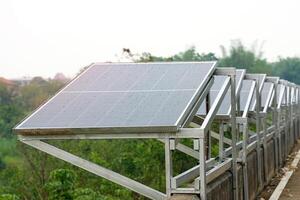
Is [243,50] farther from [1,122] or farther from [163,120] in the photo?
[163,120]

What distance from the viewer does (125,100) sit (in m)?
6.82

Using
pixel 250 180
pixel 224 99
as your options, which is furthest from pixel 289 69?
pixel 250 180

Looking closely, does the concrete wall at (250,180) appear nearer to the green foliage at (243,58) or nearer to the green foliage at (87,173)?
the green foliage at (87,173)

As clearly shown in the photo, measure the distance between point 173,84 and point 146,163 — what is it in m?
11.1

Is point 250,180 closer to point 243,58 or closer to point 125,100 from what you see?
point 125,100

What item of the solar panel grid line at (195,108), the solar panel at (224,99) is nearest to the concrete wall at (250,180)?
the solar panel grid line at (195,108)

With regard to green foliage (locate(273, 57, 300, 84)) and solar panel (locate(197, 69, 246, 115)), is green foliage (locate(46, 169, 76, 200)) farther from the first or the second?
green foliage (locate(273, 57, 300, 84))

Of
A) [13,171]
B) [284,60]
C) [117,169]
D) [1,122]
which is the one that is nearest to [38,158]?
[13,171]

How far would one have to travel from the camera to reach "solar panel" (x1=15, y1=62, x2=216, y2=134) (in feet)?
20.3

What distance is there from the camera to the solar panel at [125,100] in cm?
619

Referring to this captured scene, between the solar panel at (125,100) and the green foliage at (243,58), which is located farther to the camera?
the green foliage at (243,58)

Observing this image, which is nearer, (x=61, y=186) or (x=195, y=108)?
(x=195, y=108)

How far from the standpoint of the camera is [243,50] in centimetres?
8731

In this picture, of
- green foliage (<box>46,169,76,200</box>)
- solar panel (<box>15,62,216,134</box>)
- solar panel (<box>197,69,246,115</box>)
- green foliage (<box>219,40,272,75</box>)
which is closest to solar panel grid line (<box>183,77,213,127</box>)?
solar panel (<box>15,62,216,134</box>)
